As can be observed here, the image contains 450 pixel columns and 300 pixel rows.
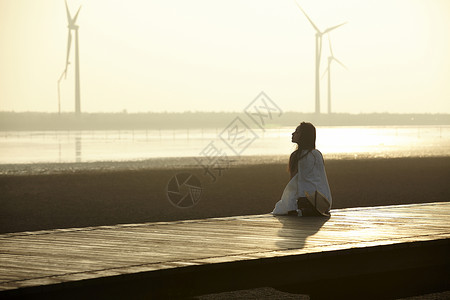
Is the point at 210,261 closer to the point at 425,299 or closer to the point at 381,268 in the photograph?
the point at 381,268

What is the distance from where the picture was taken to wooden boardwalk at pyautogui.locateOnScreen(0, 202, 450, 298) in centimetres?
817

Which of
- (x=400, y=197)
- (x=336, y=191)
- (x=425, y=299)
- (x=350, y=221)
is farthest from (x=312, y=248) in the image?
(x=336, y=191)

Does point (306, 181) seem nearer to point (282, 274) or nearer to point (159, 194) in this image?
point (282, 274)

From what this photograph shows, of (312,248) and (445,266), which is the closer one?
(312,248)

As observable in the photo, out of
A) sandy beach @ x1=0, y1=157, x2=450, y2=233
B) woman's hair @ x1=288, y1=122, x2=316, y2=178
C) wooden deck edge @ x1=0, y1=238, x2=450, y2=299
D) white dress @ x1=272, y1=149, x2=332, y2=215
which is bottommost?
sandy beach @ x1=0, y1=157, x2=450, y2=233

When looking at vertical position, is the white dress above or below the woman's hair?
below

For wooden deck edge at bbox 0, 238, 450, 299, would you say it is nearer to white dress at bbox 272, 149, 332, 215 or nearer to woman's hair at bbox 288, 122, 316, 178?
white dress at bbox 272, 149, 332, 215

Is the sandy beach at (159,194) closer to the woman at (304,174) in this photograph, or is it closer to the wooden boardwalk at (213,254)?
the woman at (304,174)

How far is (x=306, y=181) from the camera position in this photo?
1310 centimetres

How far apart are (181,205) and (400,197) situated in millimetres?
7839

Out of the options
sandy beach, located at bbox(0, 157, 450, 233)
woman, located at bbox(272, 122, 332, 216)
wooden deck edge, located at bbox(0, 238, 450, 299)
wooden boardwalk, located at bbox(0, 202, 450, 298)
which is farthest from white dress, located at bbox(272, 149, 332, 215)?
sandy beach, located at bbox(0, 157, 450, 233)

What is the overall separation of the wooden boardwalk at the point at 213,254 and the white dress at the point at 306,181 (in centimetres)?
79

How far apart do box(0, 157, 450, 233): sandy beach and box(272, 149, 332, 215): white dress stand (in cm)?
1015

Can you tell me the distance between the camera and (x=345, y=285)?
412 inches
